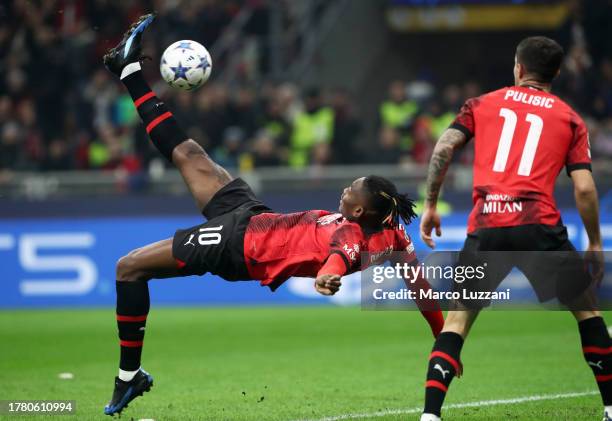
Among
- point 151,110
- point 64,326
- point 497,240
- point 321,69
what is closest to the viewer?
point 497,240

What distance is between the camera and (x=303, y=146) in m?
17.0

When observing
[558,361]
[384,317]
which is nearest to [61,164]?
[384,317]

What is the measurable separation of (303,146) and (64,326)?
5.46m

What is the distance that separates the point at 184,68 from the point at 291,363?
3159 mm

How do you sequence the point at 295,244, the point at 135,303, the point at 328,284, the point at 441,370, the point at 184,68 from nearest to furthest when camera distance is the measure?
the point at 441,370
the point at 328,284
the point at 295,244
the point at 135,303
the point at 184,68

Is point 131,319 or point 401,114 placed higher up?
point 401,114

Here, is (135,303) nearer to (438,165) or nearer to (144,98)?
(144,98)

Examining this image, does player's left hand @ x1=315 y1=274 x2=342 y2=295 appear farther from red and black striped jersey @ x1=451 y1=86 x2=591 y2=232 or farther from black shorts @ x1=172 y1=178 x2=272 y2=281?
black shorts @ x1=172 y1=178 x2=272 y2=281

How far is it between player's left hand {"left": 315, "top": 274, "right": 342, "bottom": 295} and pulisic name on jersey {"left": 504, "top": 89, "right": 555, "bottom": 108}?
139 centimetres

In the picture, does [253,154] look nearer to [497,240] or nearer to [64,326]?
[64,326]

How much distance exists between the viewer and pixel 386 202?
6.54 metres

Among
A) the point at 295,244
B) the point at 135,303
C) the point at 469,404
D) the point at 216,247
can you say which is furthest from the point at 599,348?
the point at 135,303

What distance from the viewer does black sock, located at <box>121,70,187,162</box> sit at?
7.47 meters

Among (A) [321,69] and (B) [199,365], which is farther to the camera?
(A) [321,69]
